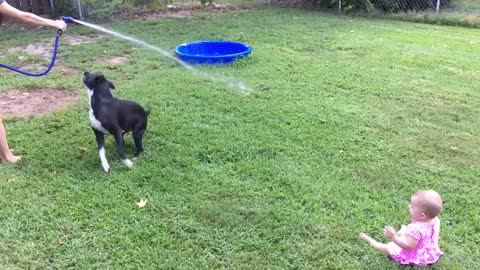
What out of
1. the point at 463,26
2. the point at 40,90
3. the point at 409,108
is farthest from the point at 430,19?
the point at 40,90

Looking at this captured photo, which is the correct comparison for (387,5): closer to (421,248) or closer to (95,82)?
(95,82)

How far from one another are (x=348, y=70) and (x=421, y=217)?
4.25m

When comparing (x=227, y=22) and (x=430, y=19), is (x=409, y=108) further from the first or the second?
(x=430, y=19)

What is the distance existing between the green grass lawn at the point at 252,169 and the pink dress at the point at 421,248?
103mm

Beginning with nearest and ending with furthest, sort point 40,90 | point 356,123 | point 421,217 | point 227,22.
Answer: point 421,217 < point 356,123 < point 40,90 < point 227,22

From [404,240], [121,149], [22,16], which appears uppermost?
[22,16]

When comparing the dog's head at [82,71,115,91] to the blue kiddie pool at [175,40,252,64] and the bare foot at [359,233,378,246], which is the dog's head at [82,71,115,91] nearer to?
the bare foot at [359,233,378,246]

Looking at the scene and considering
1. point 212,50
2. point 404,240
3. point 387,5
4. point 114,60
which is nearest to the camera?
point 404,240

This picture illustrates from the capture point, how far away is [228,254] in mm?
2891

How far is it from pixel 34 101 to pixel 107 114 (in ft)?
6.80

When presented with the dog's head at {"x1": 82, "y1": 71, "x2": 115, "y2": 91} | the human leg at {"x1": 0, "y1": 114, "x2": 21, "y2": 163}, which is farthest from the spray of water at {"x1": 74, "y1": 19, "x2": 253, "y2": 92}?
the human leg at {"x1": 0, "y1": 114, "x2": 21, "y2": 163}

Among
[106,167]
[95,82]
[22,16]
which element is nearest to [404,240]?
[106,167]

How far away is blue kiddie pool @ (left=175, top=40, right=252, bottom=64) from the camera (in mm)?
6733

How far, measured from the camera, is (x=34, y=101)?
17.3 feet
